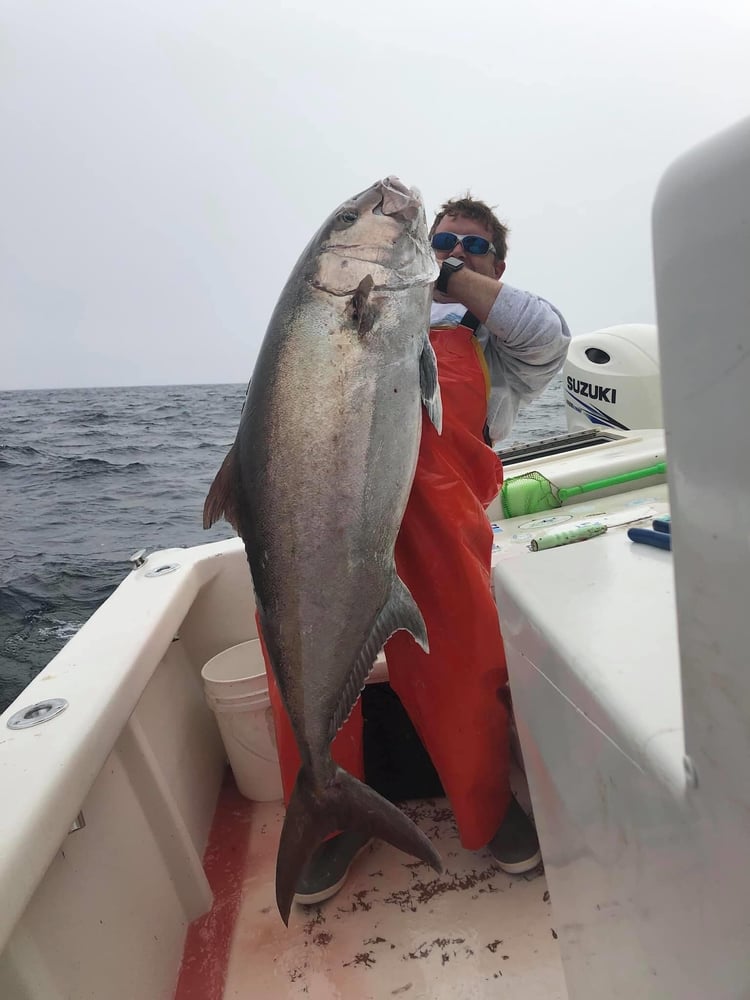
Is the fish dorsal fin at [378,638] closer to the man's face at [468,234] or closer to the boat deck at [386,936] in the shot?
the boat deck at [386,936]

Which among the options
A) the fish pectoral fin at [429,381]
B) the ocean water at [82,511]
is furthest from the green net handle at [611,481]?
the fish pectoral fin at [429,381]

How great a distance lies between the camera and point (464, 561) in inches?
77.1

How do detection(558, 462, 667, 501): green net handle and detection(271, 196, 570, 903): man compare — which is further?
detection(558, 462, 667, 501): green net handle

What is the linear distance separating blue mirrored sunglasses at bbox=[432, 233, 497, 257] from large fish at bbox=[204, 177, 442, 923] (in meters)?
0.51

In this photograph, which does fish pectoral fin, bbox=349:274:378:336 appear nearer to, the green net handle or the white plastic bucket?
the white plastic bucket

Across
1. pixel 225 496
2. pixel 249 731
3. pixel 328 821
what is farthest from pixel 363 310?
pixel 249 731

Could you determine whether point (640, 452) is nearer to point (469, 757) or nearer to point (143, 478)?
point (469, 757)

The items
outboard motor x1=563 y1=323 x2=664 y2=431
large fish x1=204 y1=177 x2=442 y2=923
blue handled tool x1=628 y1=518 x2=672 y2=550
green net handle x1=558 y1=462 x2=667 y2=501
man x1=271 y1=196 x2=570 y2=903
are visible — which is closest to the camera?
blue handled tool x1=628 y1=518 x2=672 y2=550

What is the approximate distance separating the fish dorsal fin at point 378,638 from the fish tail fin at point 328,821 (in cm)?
18

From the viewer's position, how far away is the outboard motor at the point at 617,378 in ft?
18.9

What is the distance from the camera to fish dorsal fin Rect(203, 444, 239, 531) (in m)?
1.68

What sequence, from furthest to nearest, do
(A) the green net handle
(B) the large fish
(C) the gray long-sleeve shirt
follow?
(A) the green net handle < (C) the gray long-sleeve shirt < (B) the large fish

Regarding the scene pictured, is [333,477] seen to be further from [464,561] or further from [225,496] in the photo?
[464,561]

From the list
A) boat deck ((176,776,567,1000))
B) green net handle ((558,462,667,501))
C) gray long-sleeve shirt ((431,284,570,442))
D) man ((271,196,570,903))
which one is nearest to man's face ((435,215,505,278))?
man ((271,196,570,903))
